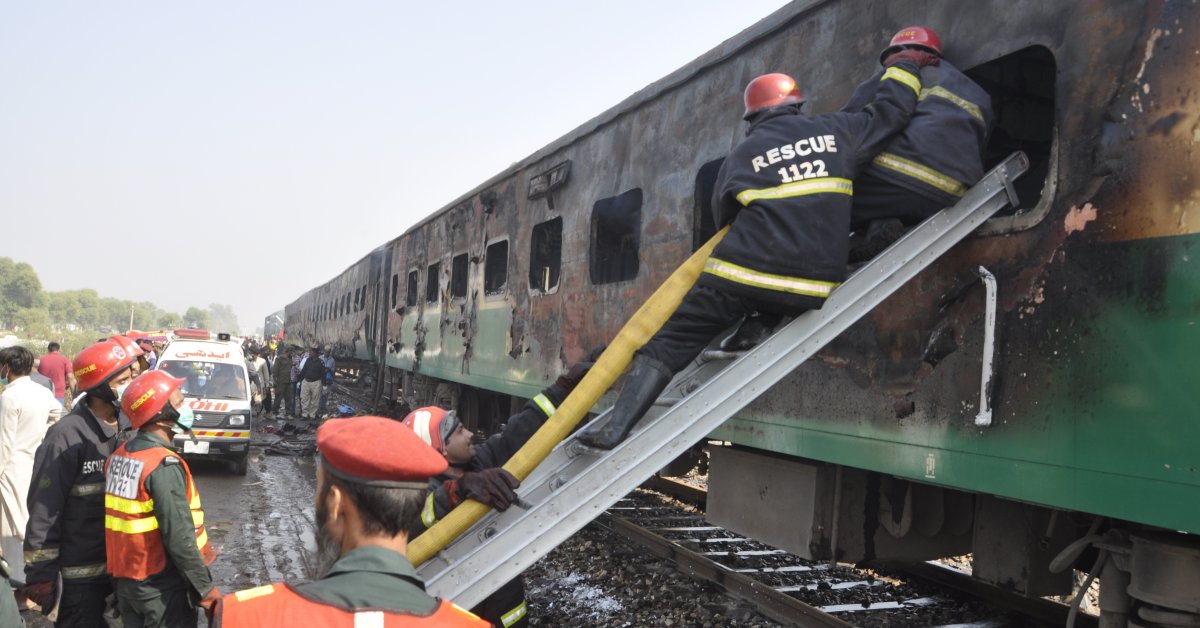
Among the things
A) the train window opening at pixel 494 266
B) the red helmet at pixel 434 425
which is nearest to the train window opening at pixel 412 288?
the train window opening at pixel 494 266

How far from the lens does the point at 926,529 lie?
390 cm

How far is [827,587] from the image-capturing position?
5352mm

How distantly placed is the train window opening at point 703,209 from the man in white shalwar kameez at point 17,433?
434 cm

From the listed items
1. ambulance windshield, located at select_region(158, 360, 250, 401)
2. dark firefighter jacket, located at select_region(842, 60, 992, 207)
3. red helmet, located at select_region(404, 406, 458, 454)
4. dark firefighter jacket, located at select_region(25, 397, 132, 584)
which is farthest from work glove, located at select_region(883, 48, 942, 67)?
ambulance windshield, located at select_region(158, 360, 250, 401)

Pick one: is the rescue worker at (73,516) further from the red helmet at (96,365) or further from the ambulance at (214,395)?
the ambulance at (214,395)

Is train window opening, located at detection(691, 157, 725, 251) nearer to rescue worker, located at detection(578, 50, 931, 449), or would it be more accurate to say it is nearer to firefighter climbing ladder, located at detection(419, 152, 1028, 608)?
rescue worker, located at detection(578, 50, 931, 449)

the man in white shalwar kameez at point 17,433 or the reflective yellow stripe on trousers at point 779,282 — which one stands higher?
the reflective yellow stripe on trousers at point 779,282

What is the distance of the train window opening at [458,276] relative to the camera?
10.2 metres

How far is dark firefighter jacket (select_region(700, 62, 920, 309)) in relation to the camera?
2697 millimetres

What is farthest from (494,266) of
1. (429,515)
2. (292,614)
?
(292,614)

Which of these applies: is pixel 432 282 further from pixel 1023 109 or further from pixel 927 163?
pixel 927 163

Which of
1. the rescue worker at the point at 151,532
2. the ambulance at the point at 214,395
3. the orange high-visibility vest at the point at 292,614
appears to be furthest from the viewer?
the ambulance at the point at 214,395

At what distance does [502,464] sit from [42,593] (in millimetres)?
1848

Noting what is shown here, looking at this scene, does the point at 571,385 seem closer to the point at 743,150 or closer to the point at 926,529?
the point at 743,150
